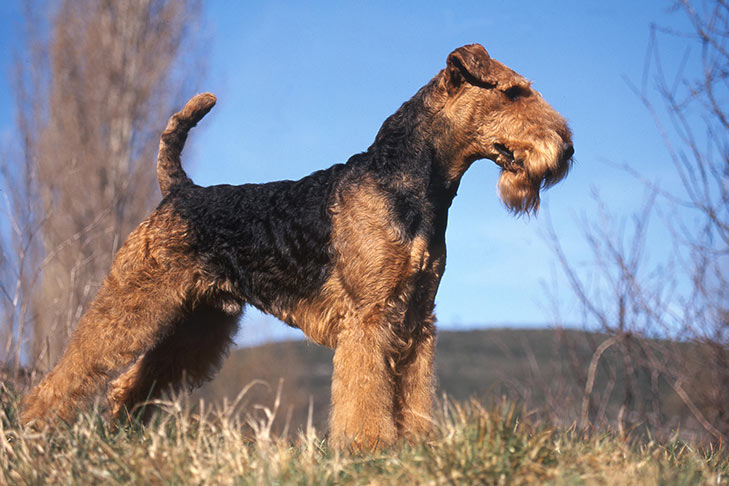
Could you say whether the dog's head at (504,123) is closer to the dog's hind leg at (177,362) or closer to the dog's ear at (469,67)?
the dog's ear at (469,67)

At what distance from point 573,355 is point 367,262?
288 centimetres

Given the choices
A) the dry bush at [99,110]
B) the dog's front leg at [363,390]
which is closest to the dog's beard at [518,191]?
the dog's front leg at [363,390]

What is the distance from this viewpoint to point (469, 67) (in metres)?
3.19

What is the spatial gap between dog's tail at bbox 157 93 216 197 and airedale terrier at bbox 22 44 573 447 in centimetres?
26

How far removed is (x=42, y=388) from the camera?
3436mm

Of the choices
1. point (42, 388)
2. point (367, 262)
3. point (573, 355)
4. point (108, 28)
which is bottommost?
point (42, 388)

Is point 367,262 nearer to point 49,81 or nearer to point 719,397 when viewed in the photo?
point 719,397

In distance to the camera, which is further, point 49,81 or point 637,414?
point 49,81

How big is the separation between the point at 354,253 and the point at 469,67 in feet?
3.63

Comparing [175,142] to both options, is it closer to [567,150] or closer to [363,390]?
[363,390]

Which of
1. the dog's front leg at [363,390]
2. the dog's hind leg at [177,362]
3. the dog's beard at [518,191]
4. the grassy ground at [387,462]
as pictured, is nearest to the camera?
the grassy ground at [387,462]

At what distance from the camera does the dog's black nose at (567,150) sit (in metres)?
3.20

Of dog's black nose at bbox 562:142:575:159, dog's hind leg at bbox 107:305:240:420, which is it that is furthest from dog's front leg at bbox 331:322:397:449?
dog's black nose at bbox 562:142:575:159

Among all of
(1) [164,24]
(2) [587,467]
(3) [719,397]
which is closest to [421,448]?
(2) [587,467]
